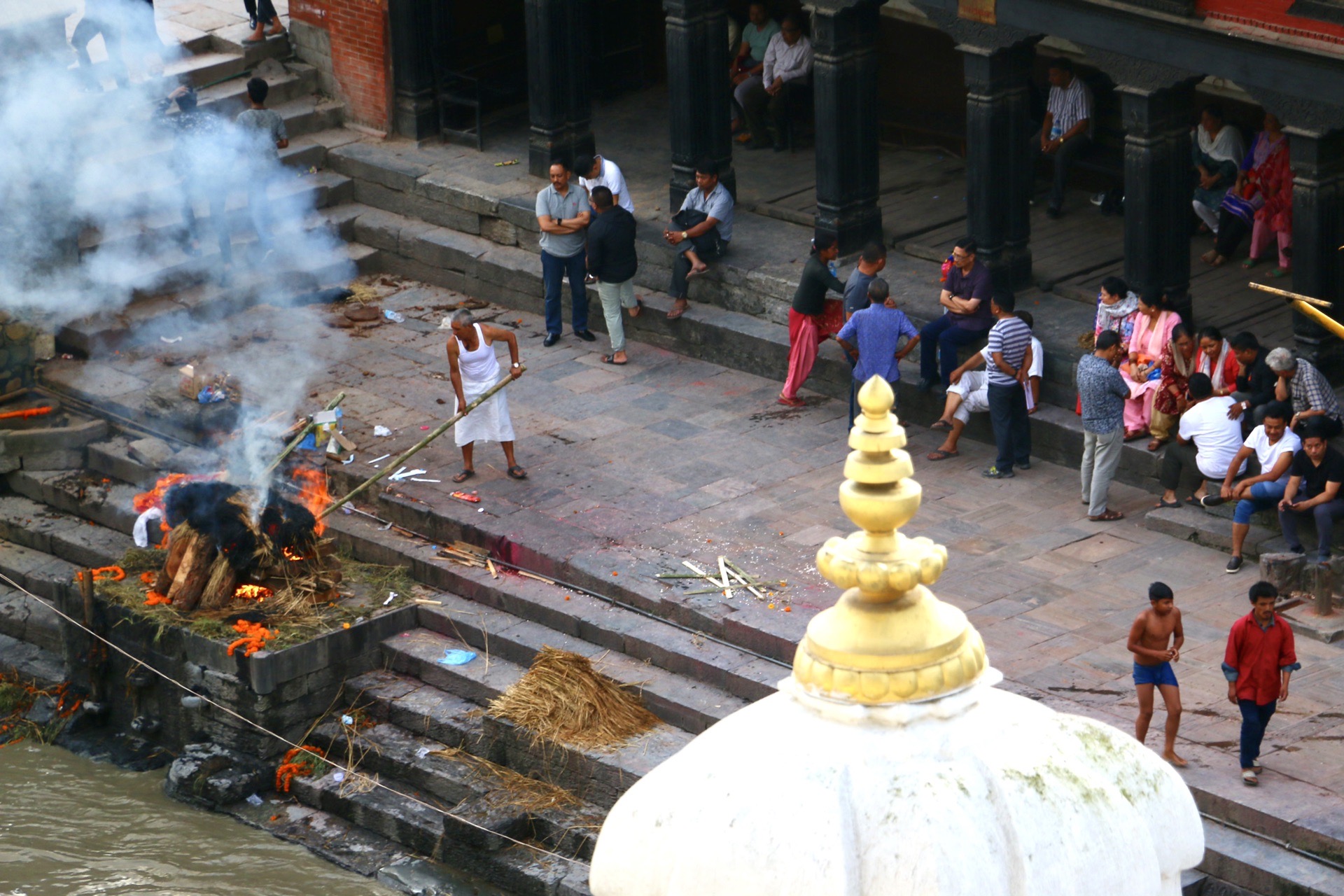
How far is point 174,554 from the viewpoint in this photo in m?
14.4

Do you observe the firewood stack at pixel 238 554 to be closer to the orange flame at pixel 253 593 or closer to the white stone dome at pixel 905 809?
the orange flame at pixel 253 593

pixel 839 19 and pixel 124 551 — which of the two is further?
pixel 839 19

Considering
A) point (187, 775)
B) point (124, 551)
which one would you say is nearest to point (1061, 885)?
point (187, 775)

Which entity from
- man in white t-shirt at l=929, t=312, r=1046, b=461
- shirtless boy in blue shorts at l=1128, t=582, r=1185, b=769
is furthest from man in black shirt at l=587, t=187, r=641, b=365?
shirtless boy in blue shorts at l=1128, t=582, r=1185, b=769

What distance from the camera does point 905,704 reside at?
3498 mm

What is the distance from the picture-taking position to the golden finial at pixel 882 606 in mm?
3498

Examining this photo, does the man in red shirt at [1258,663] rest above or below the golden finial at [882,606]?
below

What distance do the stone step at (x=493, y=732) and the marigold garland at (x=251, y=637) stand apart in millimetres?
665

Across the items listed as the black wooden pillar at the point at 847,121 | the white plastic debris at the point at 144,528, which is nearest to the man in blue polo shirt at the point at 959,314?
the black wooden pillar at the point at 847,121

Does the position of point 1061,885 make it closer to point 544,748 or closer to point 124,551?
point 544,748

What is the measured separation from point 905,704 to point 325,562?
1151 centimetres

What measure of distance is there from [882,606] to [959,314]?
40.5 feet

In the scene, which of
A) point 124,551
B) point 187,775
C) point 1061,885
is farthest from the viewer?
point 124,551

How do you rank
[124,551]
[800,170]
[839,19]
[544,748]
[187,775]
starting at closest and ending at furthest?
[544,748] → [187,775] → [124,551] → [839,19] → [800,170]
